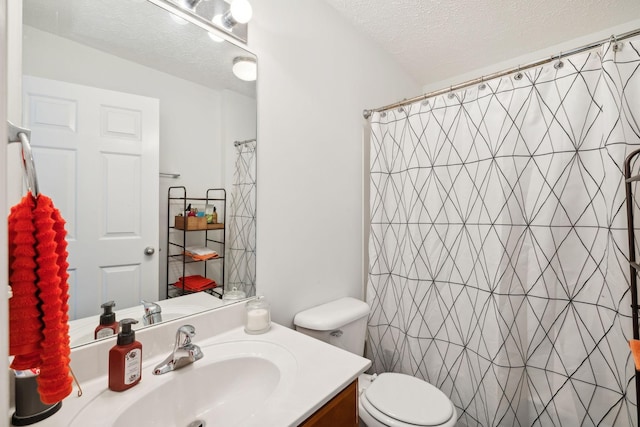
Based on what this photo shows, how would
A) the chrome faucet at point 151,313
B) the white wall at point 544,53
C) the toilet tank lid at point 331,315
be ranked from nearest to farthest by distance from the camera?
the chrome faucet at point 151,313, the toilet tank lid at point 331,315, the white wall at point 544,53

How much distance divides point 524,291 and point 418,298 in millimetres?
456

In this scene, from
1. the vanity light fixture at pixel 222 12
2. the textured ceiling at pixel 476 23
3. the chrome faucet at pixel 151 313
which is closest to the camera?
the chrome faucet at pixel 151 313

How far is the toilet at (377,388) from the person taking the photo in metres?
1.05

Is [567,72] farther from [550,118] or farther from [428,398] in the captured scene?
[428,398]

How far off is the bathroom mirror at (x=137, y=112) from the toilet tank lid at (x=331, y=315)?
0.30 meters

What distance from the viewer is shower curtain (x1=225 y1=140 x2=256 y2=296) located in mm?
1118

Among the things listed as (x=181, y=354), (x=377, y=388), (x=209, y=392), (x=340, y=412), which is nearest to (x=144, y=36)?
(x=181, y=354)

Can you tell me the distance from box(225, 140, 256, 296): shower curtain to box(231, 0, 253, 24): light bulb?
0.43 metres

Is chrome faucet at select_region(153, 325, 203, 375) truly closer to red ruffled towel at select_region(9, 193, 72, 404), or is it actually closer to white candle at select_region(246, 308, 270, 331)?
white candle at select_region(246, 308, 270, 331)

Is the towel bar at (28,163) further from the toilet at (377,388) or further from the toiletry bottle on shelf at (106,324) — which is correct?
the toilet at (377,388)

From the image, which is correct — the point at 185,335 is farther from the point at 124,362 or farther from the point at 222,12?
the point at 222,12

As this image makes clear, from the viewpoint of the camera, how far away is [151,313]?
0.88 metres

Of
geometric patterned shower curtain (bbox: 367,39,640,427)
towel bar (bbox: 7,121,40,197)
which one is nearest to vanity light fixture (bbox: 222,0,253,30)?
towel bar (bbox: 7,121,40,197)

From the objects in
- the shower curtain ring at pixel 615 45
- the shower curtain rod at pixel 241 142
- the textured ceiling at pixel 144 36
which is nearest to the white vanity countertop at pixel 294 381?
the shower curtain rod at pixel 241 142
